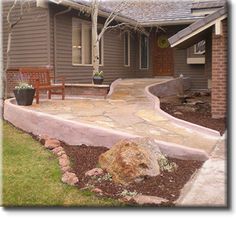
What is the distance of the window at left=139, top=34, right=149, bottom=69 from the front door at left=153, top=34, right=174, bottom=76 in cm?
40

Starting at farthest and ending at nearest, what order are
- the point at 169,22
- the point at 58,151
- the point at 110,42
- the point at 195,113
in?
the point at 169,22, the point at 110,42, the point at 195,113, the point at 58,151

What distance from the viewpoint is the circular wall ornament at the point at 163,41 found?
1860cm

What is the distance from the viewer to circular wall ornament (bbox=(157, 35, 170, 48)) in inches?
732

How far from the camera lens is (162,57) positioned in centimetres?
1878

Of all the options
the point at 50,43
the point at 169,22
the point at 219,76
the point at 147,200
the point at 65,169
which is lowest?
the point at 147,200

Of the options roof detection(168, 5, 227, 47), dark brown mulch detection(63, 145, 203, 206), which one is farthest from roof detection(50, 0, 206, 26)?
dark brown mulch detection(63, 145, 203, 206)

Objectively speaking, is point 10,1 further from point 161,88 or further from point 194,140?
point 194,140

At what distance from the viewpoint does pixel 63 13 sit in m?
12.9

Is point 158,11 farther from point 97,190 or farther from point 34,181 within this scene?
point 97,190

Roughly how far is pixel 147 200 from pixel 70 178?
1.16m

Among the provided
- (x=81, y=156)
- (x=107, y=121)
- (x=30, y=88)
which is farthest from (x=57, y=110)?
(x=81, y=156)

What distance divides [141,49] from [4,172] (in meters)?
14.6

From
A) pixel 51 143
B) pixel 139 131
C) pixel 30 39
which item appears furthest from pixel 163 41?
pixel 51 143

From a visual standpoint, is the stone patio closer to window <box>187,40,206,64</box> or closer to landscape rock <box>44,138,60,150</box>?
landscape rock <box>44,138,60,150</box>
